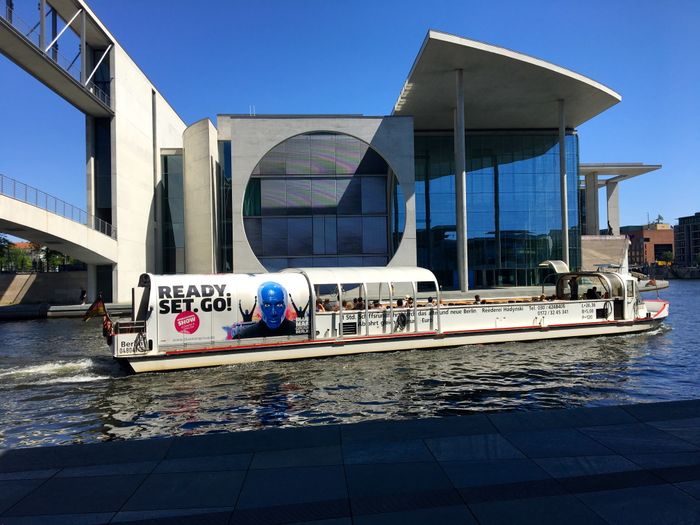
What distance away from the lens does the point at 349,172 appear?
44719 mm

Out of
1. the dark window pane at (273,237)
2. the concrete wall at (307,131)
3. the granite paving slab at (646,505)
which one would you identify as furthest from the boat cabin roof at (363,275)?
the dark window pane at (273,237)

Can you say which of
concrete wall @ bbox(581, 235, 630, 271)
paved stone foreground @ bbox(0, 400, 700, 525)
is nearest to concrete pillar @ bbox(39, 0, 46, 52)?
paved stone foreground @ bbox(0, 400, 700, 525)

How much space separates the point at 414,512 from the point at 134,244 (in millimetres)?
43434

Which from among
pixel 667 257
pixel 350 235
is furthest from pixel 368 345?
pixel 667 257

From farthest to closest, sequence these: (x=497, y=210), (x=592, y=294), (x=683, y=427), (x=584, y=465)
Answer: (x=497, y=210) < (x=592, y=294) < (x=683, y=427) < (x=584, y=465)

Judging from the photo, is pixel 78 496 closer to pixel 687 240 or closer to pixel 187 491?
pixel 187 491

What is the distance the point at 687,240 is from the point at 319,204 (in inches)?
6648

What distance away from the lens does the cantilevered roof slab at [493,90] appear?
126 ft

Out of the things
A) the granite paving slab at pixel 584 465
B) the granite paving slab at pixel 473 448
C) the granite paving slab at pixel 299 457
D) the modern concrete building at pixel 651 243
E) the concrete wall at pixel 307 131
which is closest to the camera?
the granite paving slab at pixel 584 465

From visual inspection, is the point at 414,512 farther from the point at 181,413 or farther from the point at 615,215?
the point at 615,215

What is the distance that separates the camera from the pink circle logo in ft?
54.6

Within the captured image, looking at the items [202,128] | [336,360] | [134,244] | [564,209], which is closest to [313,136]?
[202,128]

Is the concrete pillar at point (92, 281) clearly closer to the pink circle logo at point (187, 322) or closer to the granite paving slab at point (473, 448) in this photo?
the pink circle logo at point (187, 322)

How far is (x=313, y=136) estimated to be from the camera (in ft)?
145
